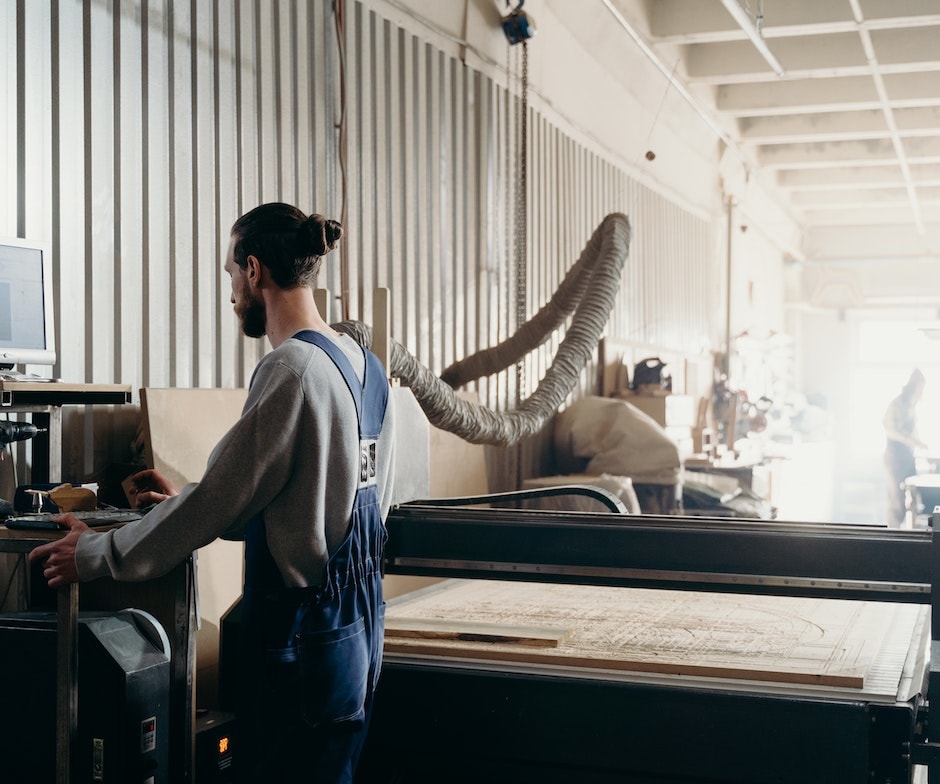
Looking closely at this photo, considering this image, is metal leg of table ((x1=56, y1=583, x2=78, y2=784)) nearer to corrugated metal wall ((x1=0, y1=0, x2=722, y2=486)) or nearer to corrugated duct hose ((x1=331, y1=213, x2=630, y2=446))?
corrugated metal wall ((x1=0, y1=0, x2=722, y2=486))

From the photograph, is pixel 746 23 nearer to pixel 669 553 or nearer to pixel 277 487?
pixel 669 553

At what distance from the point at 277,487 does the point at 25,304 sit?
45.7 inches

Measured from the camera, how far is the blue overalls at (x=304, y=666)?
1.93 m

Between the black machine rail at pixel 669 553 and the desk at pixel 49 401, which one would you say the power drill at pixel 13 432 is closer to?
the desk at pixel 49 401

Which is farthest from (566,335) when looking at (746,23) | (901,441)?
(901,441)

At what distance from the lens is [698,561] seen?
7.57ft

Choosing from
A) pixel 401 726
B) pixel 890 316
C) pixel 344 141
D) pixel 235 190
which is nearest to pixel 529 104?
pixel 344 141

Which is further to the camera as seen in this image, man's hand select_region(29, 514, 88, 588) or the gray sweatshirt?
man's hand select_region(29, 514, 88, 588)

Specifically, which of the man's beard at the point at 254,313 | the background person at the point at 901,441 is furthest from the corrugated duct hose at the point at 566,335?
the background person at the point at 901,441

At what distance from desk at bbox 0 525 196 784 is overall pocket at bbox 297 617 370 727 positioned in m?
0.50

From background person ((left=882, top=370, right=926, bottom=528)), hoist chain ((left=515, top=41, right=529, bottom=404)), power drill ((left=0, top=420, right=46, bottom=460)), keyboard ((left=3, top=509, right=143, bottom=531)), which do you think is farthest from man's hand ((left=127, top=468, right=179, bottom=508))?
background person ((left=882, top=370, right=926, bottom=528))

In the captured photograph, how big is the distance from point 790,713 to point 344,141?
3.30 metres

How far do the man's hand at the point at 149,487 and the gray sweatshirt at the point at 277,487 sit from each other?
0.30 meters

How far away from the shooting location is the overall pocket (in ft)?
6.31
